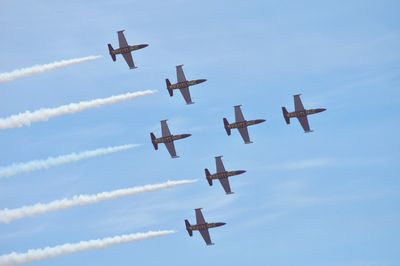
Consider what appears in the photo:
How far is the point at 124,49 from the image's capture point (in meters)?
183

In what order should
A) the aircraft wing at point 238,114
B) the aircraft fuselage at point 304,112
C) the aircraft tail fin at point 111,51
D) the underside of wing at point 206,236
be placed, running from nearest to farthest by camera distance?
the aircraft tail fin at point 111,51 < the aircraft fuselage at point 304,112 < the underside of wing at point 206,236 < the aircraft wing at point 238,114

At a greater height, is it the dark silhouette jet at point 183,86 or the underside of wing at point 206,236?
the dark silhouette jet at point 183,86

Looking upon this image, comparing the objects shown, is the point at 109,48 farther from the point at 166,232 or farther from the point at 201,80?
the point at 166,232

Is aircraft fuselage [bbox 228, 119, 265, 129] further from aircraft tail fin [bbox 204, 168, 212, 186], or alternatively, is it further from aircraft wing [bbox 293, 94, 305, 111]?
aircraft tail fin [bbox 204, 168, 212, 186]

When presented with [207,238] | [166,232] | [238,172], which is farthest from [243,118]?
[166,232]

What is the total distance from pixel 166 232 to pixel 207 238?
93.0ft

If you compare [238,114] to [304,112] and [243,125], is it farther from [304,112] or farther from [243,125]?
[304,112]

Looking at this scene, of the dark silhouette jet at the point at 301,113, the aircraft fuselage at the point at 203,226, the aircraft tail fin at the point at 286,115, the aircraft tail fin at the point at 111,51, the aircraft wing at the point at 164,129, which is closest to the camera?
the aircraft tail fin at the point at 111,51

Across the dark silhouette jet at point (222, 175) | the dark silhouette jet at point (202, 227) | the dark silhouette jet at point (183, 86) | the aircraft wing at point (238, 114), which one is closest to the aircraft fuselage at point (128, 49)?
the dark silhouette jet at point (183, 86)

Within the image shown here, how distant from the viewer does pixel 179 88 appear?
189m

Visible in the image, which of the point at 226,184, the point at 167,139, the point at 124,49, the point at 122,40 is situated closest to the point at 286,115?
the point at 226,184

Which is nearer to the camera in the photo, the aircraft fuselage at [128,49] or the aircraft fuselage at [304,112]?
the aircraft fuselage at [128,49]

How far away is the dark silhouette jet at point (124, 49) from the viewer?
597ft

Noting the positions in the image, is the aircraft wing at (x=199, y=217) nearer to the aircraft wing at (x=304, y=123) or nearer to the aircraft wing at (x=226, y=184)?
the aircraft wing at (x=226, y=184)
